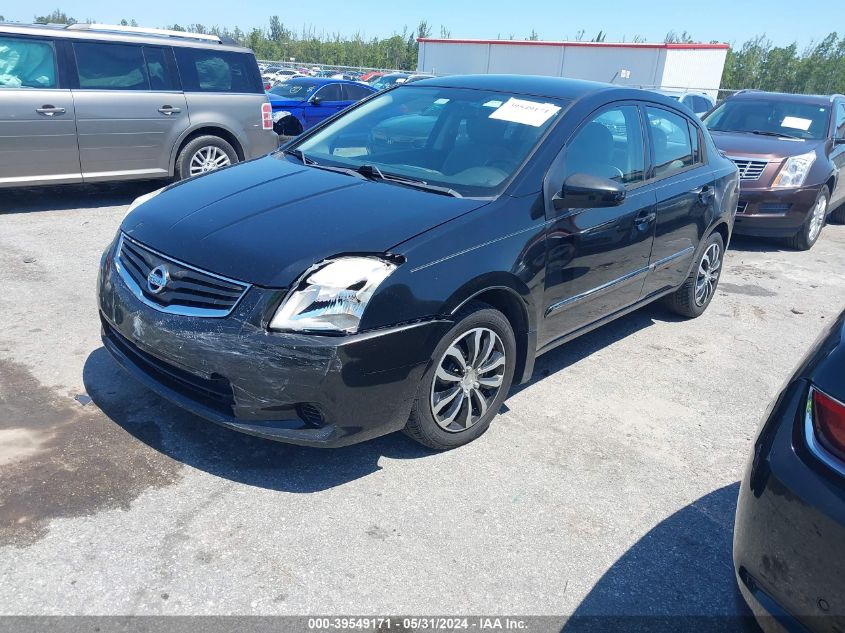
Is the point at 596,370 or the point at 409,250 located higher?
the point at 409,250

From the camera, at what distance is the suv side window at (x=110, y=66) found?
7.30 meters

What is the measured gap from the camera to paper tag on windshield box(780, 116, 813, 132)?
8.63 metres

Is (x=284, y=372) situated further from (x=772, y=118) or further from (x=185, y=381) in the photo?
(x=772, y=118)

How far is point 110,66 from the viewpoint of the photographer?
7492mm

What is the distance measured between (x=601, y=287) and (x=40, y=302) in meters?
3.81

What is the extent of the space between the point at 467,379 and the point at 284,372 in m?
0.95

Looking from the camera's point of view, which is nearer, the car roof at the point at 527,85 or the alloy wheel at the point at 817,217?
the car roof at the point at 527,85

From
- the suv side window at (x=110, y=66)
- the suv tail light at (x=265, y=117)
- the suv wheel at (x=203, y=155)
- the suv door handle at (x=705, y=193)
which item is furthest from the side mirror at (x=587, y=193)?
the suv tail light at (x=265, y=117)

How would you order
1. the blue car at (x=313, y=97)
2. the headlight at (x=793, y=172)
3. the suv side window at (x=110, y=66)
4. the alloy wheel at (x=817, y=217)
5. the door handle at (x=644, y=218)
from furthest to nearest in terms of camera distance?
the blue car at (x=313, y=97) < the alloy wheel at (x=817, y=217) < the headlight at (x=793, y=172) < the suv side window at (x=110, y=66) < the door handle at (x=644, y=218)

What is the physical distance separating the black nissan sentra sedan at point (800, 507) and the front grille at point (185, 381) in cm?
198

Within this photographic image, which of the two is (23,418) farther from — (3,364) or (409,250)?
(409,250)

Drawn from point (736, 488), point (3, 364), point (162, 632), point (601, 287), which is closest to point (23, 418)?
point (3, 364)

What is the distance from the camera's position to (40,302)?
489 cm

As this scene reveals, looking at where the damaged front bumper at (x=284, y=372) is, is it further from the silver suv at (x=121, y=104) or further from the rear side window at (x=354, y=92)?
the rear side window at (x=354, y=92)
